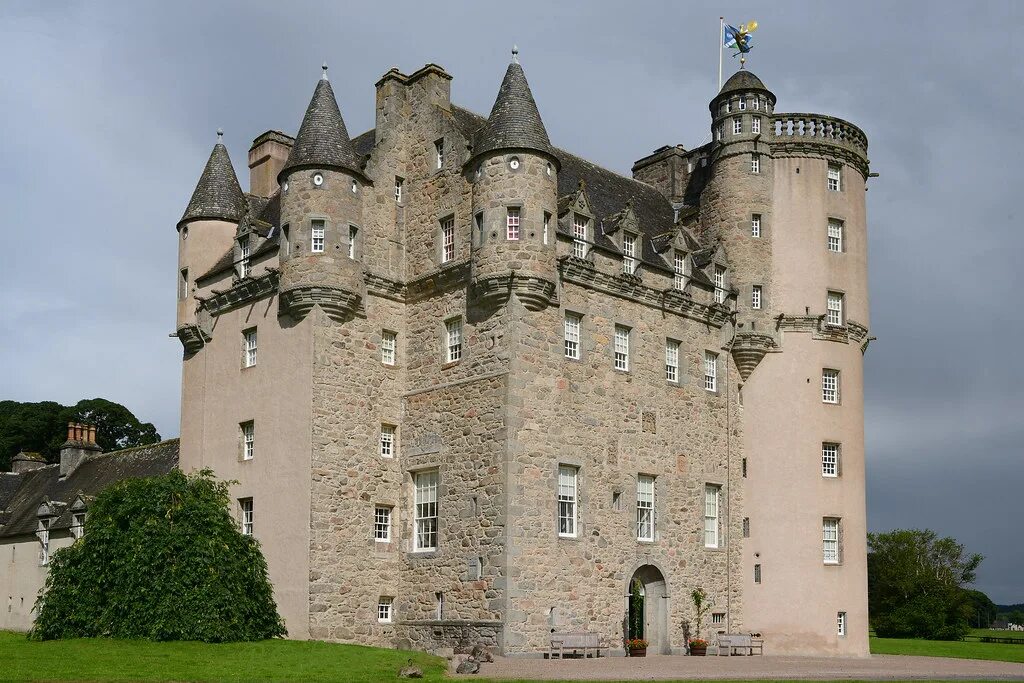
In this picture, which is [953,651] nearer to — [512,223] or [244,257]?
[512,223]

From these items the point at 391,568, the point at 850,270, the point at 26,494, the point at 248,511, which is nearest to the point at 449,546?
the point at 391,568

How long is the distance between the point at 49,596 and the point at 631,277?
18.8m

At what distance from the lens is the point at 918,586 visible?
77.4 metres

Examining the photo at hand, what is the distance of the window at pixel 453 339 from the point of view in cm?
3372

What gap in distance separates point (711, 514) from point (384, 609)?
11083mm

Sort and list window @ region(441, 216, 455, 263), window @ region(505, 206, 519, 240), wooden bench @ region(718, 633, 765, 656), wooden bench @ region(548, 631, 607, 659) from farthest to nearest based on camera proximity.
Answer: wooden bench @ region(718, 633, 765, 656)
window @ region(441, 216, 455, 263)
window @ region(505, 206, 519, 240)
wooden bench @ region(548, 631, 607, 659)

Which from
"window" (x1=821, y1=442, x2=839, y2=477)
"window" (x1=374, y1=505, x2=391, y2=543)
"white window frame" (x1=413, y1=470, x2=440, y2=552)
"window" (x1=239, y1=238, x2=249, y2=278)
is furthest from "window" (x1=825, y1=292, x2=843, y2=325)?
"window" (x1=239, y1=238, x2=249, y2=278)

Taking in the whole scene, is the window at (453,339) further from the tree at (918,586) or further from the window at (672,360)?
the tree at (918,586)

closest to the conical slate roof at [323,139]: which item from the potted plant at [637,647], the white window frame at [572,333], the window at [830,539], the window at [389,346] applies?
the window at [389,346]

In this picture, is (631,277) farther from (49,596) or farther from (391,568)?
(49,596)

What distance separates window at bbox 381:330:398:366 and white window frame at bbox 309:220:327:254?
327 centimetres

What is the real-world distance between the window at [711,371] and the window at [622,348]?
13.3 feet

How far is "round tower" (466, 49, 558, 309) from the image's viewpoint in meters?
32.0

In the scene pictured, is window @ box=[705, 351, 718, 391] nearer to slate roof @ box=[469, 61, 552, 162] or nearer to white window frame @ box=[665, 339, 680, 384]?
white window frame @ box=[665, 339, 680, 384]
